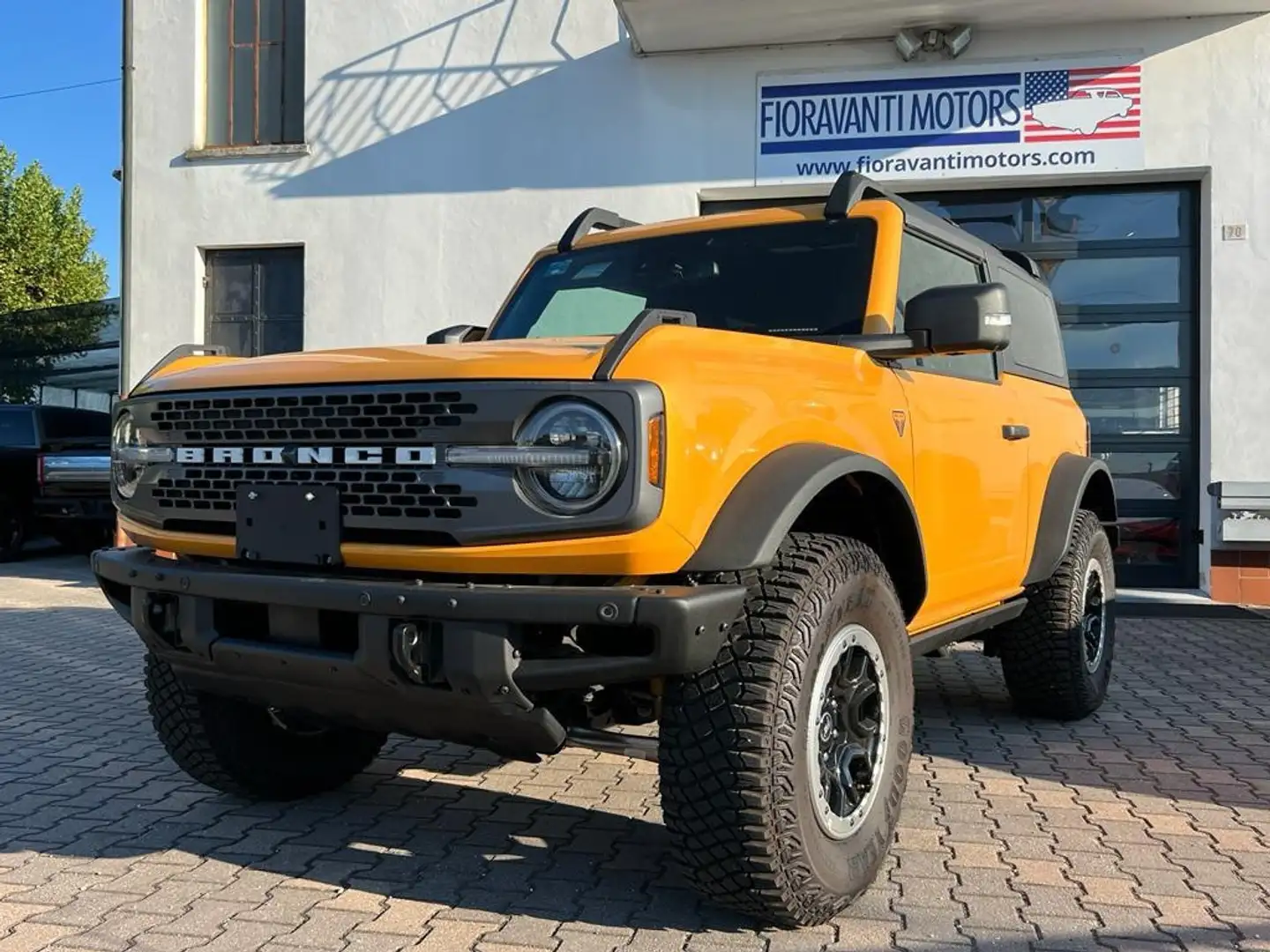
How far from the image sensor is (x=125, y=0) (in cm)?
1077

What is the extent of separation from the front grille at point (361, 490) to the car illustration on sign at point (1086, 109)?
8.07 metres

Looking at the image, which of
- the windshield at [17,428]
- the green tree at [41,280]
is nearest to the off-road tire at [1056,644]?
the windshield at [17,428]

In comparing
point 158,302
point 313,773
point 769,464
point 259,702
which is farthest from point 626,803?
point 158,302

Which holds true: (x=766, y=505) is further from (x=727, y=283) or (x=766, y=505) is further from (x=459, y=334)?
(x=459, y=334)

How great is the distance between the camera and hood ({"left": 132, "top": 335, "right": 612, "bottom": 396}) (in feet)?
8.15

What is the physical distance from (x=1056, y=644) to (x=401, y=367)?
3.30m

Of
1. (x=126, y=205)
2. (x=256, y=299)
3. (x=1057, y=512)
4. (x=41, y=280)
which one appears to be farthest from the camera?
(x=41, y=280)

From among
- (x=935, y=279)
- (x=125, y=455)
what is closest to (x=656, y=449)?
(x=125, y=455)

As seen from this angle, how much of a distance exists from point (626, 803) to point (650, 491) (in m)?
1.83

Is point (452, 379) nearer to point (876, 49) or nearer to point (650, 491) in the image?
point (650, 491)

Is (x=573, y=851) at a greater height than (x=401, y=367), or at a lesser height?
lesser

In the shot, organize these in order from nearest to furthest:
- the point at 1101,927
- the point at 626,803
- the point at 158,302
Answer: the point at 1101,927, the point at 626,803, the point at 158,302

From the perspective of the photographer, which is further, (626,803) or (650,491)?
(626,803)

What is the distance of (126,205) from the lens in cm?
1074
